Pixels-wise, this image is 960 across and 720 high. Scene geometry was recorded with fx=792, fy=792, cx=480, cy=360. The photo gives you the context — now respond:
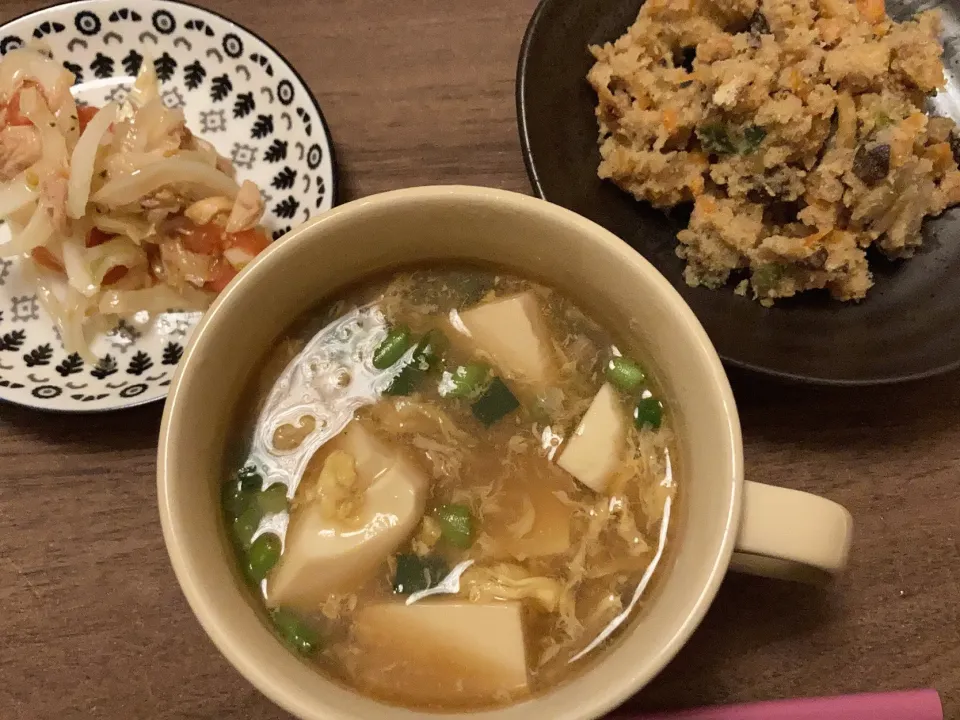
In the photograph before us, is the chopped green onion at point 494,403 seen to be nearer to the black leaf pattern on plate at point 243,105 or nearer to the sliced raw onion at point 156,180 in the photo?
the sliced raw onion at point 156,180

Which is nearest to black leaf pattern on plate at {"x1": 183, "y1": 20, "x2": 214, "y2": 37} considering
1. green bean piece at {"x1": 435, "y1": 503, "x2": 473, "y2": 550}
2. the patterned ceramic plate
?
the patterned ceramic plate

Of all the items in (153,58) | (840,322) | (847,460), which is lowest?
(847,460)

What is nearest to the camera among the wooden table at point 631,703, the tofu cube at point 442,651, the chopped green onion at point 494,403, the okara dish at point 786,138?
the tofu cube at point 442,651

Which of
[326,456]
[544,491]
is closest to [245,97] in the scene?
[326,456]

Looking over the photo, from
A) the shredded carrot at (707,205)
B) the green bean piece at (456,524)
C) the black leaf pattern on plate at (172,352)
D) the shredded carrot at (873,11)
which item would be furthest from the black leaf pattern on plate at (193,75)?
the shredded carrot at (873,11)

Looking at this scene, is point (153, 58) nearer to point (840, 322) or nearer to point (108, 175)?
point (108, 175)

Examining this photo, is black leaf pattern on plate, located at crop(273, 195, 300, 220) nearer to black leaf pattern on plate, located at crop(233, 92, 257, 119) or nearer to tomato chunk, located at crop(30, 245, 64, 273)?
black leaf pattern on plate, located at crop(233, 92, 257, 119)
